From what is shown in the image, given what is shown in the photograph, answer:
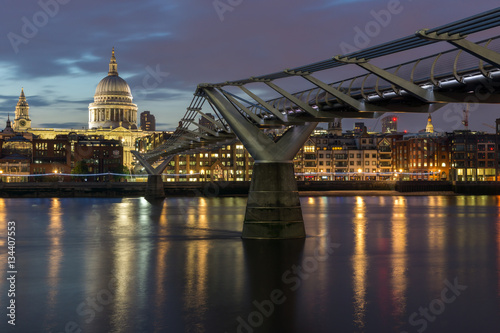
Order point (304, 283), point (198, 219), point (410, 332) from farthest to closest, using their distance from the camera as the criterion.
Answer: point (198, 219) < point (304, 283) < point (410, 332)

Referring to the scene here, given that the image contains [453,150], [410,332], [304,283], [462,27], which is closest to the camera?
[462,27]

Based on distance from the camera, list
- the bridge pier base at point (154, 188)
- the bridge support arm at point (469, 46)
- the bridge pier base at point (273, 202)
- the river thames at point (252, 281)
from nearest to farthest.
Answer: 1. the bridge support arm at point (469, 46)
2. the river thames at point (252, 281)
3. the bridge pier base at point (273, 202)
4. the bridge pier base at point (154, 188)

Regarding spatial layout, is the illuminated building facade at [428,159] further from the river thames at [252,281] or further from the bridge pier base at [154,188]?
the river thames at [252,281]

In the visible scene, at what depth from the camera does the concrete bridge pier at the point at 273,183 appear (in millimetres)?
40750

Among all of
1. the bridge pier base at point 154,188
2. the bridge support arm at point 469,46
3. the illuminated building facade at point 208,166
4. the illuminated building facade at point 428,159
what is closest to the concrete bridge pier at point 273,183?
the bridge support arm at point 469,46

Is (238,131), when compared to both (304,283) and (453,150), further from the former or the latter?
(453,150)

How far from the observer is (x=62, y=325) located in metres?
22.9

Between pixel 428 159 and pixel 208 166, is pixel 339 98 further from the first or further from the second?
pixel 428 159

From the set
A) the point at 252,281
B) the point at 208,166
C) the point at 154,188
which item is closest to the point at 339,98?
the point at 252,281

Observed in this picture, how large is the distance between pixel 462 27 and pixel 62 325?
1589 centimetres

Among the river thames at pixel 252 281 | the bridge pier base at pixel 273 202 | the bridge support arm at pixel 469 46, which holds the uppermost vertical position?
the bridge support arm at pixel 469 46

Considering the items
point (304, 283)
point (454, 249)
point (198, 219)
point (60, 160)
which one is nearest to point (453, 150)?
point (60, 160)

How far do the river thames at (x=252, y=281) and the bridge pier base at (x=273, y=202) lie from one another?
1.02m

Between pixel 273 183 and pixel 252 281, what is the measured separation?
1069cm
